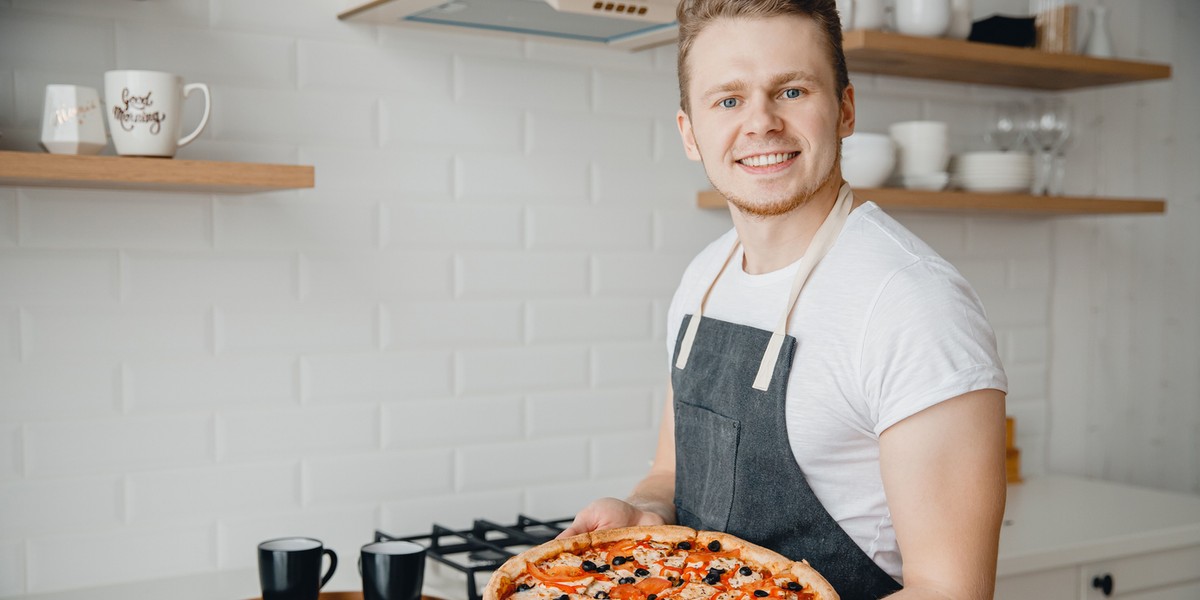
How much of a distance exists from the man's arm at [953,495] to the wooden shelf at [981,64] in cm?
136

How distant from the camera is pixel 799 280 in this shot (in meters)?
1.53

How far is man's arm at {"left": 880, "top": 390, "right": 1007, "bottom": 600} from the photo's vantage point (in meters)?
1.29

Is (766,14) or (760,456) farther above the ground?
(766,14)

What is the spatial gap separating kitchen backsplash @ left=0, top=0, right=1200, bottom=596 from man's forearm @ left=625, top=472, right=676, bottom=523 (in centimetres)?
65

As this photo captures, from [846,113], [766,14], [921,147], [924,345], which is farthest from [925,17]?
[924,345]

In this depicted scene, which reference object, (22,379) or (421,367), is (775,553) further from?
(22,379)

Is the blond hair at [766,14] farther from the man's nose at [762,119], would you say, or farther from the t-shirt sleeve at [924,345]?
the t-shirt sleeve at [924,345]

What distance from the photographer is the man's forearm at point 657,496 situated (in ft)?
5.83

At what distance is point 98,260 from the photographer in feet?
6.70

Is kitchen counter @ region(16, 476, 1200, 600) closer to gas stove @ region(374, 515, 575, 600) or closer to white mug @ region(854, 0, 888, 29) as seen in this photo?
gas stove @ region(374, 515, 575, 600)

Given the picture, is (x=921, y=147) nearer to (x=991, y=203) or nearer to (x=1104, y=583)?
(x=991, y=203)

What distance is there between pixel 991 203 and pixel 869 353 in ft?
5.06


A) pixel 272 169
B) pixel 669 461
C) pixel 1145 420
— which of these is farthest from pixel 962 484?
pixel 1145 420

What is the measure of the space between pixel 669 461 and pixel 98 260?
1093 mm
